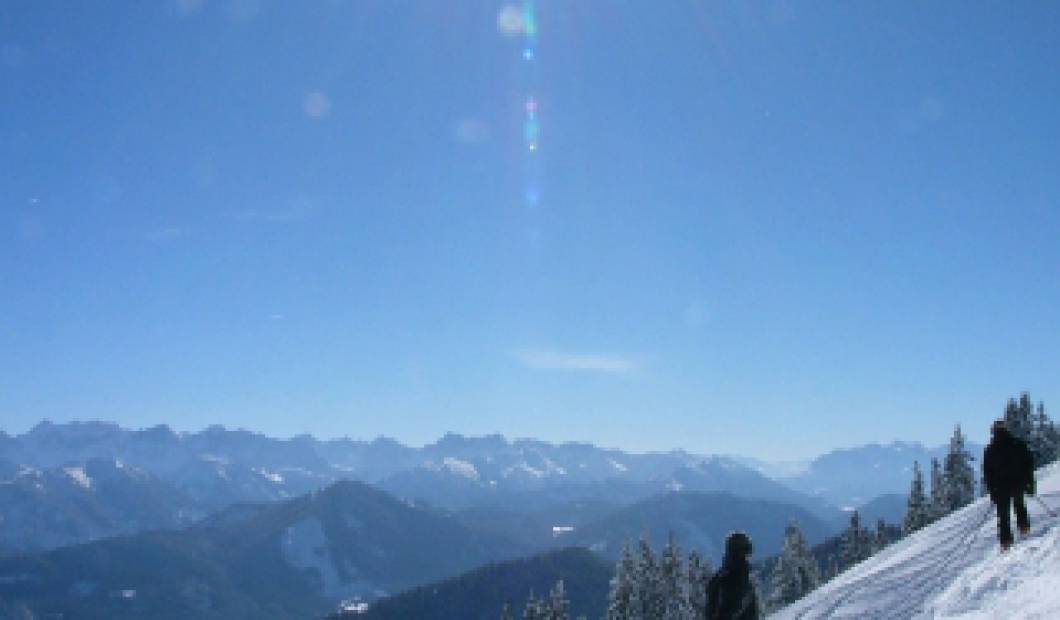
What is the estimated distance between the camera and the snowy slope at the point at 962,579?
42.1 ft

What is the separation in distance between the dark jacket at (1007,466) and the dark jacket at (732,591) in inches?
348

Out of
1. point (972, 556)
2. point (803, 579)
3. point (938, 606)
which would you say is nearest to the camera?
point (938, 606)

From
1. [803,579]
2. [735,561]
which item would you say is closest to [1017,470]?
[735,561]

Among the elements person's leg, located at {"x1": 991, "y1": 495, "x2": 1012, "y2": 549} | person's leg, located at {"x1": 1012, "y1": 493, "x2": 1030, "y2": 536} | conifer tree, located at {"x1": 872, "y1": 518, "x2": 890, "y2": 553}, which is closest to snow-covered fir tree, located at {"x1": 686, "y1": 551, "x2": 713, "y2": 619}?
conifer tree, located at {"x1": 872, "y1": 518, "x2": 890, "y2": 553}

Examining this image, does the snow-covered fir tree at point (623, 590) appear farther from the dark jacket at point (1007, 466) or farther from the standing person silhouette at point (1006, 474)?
the dark jacket at point (1007, 466)

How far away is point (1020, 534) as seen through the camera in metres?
17.2

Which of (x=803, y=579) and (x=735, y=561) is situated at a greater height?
(x=735, y=561)

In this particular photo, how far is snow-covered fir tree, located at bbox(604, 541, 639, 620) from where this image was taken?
56.9 m

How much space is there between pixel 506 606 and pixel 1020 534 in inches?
2064

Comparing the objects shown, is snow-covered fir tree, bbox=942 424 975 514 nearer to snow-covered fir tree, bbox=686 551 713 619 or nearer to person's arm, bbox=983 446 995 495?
snow-covered fir tree, bbox=686 551 713 619

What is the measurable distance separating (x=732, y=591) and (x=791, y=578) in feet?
211

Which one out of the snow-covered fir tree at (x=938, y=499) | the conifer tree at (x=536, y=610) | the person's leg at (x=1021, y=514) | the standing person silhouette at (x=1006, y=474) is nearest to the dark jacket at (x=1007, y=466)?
the standing person silhouette at (x=1006, y=474)

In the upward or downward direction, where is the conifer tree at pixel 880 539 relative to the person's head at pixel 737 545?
downward

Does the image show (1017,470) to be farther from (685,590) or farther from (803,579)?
(803,579)
